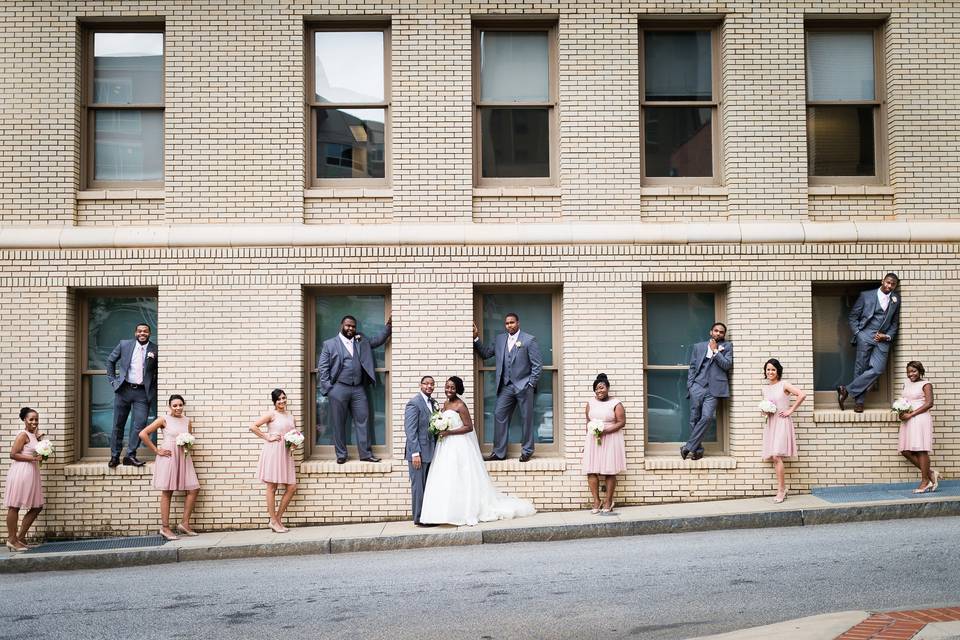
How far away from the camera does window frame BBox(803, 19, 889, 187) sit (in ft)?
44.0

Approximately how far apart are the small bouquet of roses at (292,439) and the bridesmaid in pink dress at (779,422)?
6.18 m

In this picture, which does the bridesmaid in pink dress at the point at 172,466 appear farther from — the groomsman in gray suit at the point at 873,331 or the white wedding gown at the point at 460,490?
the groomsman in gray suit at the point at 873,331

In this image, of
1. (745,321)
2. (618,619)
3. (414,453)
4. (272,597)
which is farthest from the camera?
(745,321)

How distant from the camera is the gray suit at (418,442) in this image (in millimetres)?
12156

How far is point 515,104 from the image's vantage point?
524 inches

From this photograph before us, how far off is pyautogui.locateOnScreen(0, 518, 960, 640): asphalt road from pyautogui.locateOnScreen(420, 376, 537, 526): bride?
0.82 m

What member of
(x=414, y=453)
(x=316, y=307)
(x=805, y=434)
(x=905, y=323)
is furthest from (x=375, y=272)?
(x=905, y=323)

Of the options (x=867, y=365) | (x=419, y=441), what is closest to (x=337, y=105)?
(x=419, y=441)

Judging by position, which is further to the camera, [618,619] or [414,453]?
[414,453]

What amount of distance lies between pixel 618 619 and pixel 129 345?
8067 mm

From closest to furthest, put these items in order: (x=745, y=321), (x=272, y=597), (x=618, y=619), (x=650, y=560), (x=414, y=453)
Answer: (x=618, y=619), (x=272, y=597), (x=650, y=560), (x=414, y=453), (x=745, y=321)

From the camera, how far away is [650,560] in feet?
32.4

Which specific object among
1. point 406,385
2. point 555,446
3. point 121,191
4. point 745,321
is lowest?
point 555,446

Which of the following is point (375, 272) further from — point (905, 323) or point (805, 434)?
point (905, 323)
